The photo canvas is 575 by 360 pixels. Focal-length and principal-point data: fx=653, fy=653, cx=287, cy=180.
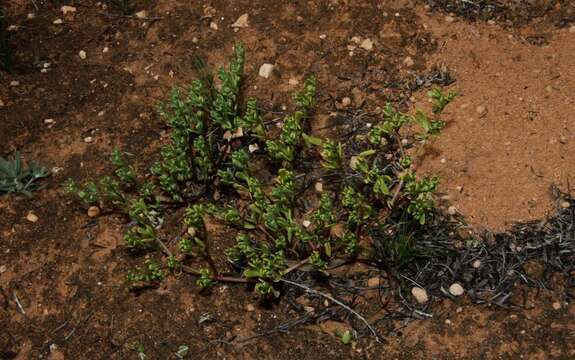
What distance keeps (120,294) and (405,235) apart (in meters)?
1.42

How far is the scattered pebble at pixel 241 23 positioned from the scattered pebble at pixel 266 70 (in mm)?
389

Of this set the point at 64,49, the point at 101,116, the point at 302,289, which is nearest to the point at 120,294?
the point at 302,289

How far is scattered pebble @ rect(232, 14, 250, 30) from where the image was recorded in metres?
4.16

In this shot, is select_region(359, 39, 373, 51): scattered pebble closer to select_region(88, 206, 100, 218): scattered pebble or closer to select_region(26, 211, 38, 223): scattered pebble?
select_region(88, 206, 100, 218): scattered pebble

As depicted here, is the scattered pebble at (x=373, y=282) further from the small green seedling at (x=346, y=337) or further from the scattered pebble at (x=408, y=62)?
the scattered pebble at (x=408, y=62)

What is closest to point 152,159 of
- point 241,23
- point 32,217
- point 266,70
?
point 32,217

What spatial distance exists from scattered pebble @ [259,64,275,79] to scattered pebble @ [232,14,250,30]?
389mm

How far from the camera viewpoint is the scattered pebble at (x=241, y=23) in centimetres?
416

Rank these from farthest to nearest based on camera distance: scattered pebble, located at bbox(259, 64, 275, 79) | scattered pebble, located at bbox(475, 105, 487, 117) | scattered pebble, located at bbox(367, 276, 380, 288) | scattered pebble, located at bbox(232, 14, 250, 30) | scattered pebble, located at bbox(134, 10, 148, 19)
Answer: scattered pebble, located at bbox(134, 10, 148, 19) → scattered pebble, located at bbox(232, 14, 250, 30) → scattered pebble, located at bbox(259, 64, 275, 79) → scattered pebble, located at bbox(475, 105, 487, 117) → scattered pebble, located at bbox(367, 276, 380, 288)

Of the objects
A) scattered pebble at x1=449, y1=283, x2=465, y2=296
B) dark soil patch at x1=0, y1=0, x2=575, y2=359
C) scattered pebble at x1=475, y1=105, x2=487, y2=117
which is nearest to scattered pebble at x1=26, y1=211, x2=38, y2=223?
dark soil patch at x1=0, y1=0, x2=575, y2=359

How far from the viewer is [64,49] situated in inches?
169

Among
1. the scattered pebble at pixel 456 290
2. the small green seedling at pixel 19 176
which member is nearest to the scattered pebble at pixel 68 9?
the small green seedling at pixel 19 176

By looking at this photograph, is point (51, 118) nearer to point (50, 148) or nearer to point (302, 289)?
point (50, 148)

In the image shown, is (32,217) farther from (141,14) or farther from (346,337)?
(346,337)
